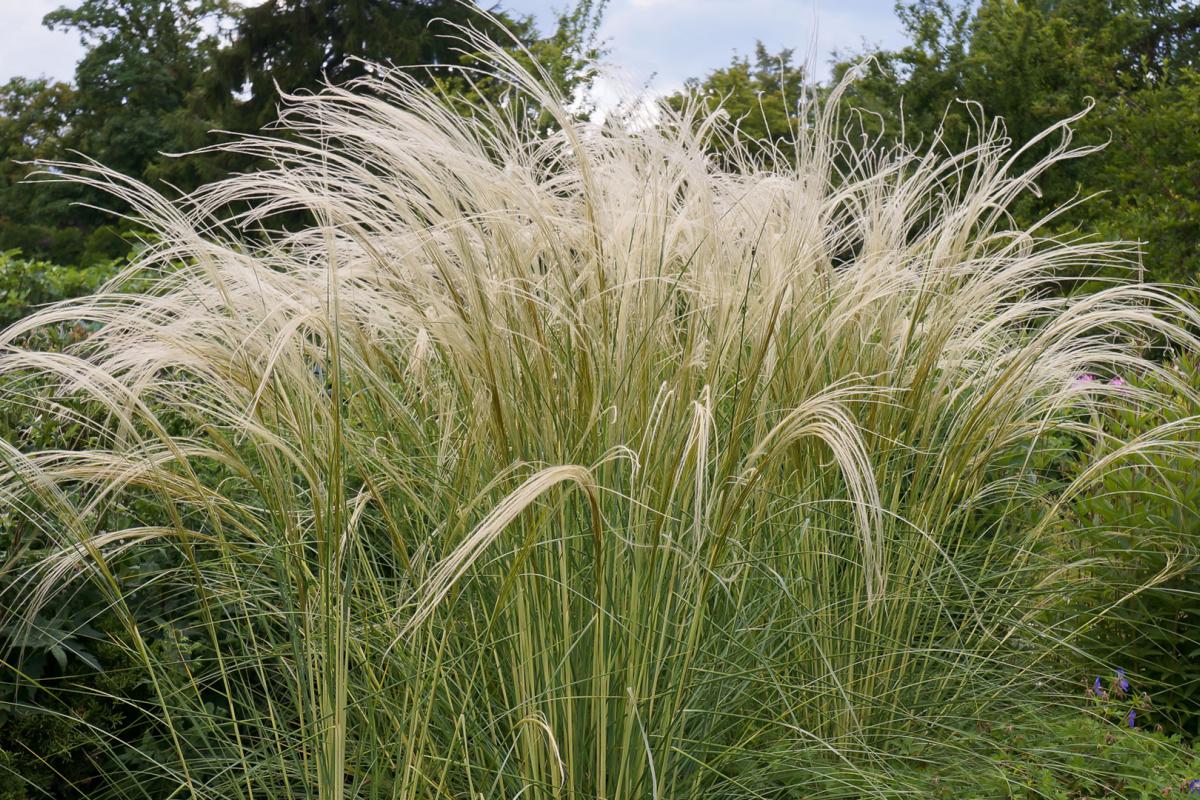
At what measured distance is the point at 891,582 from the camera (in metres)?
2.82

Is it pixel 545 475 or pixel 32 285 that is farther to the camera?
pixel 32 285

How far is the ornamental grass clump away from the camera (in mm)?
2018

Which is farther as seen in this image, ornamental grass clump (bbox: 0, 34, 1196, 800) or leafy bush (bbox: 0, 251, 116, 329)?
leafy bush (bbox: 0, 251, 116, 329)

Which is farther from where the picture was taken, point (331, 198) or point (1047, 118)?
point (1047, 118)

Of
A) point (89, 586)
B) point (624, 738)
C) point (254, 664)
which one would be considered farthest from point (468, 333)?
point (89, 586)

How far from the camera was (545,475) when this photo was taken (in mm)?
1604

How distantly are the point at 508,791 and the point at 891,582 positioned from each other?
46.9 inches

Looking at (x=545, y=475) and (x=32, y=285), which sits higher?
(x=32, y=285)

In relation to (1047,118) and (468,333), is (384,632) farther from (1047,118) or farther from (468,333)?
(1047,118)

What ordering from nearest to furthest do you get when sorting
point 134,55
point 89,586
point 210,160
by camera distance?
point 89,586, point 210,160, point 134,55

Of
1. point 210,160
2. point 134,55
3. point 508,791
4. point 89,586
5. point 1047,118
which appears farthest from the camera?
point 134,55

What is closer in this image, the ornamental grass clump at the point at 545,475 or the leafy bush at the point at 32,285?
the ornamental grass clump at the point at 545,475

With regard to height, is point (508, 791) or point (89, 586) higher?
point (89, 586)

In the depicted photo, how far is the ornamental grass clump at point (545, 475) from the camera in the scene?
2018 mm
